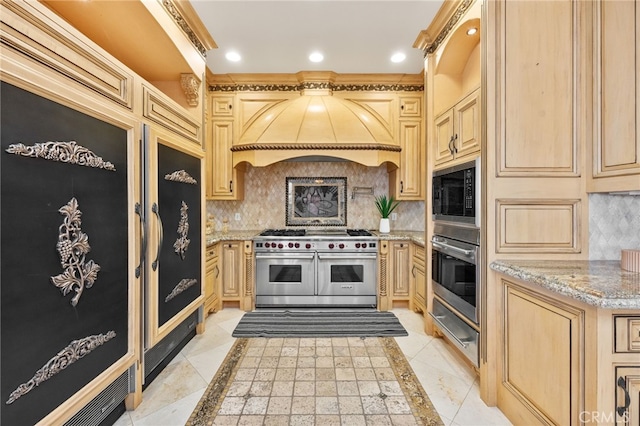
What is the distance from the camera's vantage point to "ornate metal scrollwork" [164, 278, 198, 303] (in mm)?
2158

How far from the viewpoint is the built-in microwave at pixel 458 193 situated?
2002 mm

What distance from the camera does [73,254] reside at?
1306 mm

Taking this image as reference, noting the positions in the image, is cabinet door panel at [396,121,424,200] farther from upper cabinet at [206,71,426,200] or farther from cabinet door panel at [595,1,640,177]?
cabinet door panel at [595,1,640,177]

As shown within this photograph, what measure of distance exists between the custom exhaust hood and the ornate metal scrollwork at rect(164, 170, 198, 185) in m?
1.07

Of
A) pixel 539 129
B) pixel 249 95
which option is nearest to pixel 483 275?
pixel 539 129

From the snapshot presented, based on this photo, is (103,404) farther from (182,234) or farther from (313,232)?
(313,232)

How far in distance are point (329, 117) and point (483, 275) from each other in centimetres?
242

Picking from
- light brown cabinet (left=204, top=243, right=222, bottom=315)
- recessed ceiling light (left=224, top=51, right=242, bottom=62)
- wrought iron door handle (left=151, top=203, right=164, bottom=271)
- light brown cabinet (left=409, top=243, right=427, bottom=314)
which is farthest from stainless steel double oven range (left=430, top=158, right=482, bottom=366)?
recessed ceiling light (left=224, top=51, right=242, bottom=62)

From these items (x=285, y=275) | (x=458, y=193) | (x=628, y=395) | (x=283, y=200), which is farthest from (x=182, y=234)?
(x=628, y=395)

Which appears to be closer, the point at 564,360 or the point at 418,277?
the point at 564,360

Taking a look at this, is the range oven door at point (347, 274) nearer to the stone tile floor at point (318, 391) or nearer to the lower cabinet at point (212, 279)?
the stone tile floor at point (318, 391)

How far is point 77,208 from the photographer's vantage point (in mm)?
1334

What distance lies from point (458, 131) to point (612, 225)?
1.15 m

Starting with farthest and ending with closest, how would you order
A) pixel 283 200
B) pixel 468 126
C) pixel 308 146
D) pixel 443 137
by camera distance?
1. pixel 283 200
2. pixel 308 146
3. pixel 443 137
4. pixel 468 126
